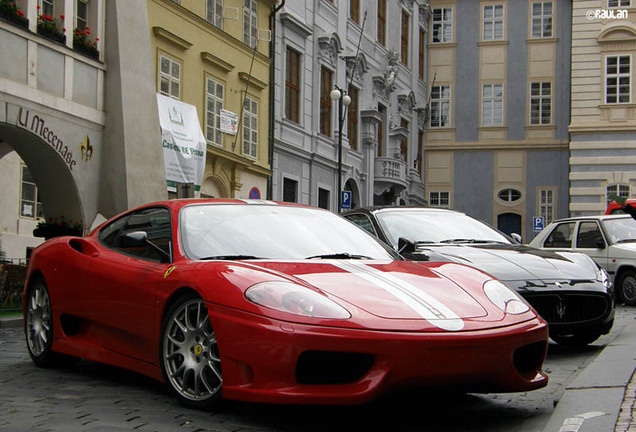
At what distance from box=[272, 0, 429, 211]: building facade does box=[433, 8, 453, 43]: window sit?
6.13ft

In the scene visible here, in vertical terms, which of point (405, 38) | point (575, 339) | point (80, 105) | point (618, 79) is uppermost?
point (405, 38)

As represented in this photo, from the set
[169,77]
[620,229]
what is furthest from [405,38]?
[620,229]

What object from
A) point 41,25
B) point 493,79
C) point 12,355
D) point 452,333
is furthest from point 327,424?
point 493,79

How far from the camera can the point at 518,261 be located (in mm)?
8031

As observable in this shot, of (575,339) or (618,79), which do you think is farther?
(618,79)

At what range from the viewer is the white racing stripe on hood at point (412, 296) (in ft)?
15.3

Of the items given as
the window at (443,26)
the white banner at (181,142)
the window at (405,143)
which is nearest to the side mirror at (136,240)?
the white banner at (181,142)

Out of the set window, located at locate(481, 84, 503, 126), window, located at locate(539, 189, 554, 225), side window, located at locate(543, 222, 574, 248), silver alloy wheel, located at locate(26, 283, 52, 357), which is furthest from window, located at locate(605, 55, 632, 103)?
silver alloy wheel, located at locate(26, 283, 52, 357)

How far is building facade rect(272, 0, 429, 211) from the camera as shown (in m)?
28.7

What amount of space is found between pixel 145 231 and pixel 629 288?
11384mm

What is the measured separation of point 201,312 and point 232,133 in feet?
63.9

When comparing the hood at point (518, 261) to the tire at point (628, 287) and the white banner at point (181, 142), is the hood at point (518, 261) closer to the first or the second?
the tire at point (628, 287)

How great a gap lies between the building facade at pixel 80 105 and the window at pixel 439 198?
101 feet

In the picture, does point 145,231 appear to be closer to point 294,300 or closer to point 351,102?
point 294,300
